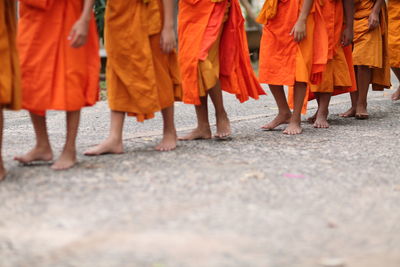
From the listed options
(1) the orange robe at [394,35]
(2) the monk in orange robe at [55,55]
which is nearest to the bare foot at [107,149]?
(2) the monk in orange robe at [55,55]

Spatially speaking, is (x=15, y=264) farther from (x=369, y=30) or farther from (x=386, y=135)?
(x=369, y=30)

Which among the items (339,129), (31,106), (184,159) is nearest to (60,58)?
(31,106)

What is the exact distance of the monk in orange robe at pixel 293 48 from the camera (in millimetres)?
6223

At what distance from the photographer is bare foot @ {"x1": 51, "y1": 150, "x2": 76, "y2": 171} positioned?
180 inches

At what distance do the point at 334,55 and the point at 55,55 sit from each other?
309 centimetres

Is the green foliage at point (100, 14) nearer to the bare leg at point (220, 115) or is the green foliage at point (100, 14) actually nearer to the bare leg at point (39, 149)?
the bare leg at point (220, 115)

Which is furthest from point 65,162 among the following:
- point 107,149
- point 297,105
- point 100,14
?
point 100,14

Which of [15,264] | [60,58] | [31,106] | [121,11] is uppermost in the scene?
[121,11]

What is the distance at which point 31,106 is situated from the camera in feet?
14.8

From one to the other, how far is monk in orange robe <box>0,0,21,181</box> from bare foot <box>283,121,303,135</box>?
8.96 feet

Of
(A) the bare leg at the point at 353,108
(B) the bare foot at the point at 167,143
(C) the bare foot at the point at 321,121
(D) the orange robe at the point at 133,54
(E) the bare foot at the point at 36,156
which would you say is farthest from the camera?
(A) the bare leg at the point at 353,108

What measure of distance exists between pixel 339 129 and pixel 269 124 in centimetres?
65

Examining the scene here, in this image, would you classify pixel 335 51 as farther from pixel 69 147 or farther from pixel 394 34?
pixel 69 147

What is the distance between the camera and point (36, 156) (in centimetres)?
479
